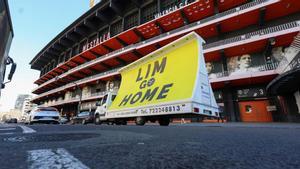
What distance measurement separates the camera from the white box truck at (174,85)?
197 inches

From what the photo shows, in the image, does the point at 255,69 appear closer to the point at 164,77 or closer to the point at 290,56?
the point at 290,56

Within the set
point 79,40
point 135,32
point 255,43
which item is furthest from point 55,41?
point 255,43

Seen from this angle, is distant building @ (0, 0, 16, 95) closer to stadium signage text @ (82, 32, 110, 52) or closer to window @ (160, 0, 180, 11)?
window @ (160, 0, 180, 11)

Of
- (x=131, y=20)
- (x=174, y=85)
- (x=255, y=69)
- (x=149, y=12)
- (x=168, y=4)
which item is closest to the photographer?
(x=174, y=85)

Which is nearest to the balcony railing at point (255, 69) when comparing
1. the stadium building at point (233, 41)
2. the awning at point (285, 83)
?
the stadium building at point (233, 41)

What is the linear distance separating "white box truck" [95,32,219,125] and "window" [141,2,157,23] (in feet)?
71.8

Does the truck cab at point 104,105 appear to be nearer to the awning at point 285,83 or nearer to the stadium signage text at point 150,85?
the stadium signage text at point 150,85

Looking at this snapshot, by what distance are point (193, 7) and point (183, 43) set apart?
669 inches

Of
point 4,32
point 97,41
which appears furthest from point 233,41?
point 97,41

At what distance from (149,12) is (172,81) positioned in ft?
80.5

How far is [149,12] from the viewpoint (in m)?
26.8

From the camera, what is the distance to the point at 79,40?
38.7m

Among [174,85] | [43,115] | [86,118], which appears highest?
[174,85]

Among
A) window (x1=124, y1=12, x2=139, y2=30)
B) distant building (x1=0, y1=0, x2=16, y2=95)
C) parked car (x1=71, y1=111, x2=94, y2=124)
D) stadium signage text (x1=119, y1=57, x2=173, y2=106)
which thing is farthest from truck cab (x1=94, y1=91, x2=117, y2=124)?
window (x1=124, y1=12, x2=139, y2=30)
